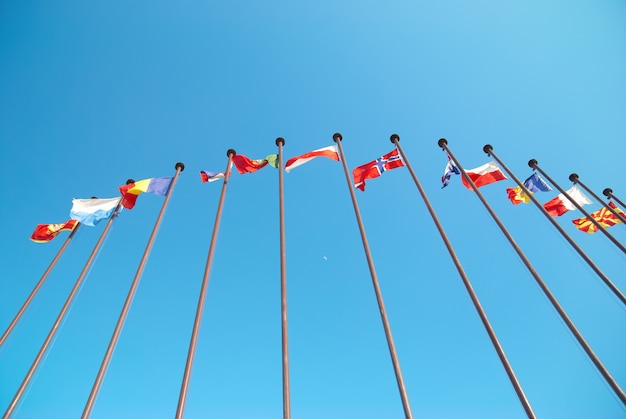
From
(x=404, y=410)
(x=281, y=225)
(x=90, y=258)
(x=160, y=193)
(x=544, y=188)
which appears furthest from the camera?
(x=544, y=188)

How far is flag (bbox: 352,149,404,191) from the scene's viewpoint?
13.5m

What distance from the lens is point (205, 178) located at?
14.1 meters

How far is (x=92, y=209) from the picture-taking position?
13773 millimetres

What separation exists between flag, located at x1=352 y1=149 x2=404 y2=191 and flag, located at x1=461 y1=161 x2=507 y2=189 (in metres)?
2.90

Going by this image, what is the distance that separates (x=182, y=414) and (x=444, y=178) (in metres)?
12.4

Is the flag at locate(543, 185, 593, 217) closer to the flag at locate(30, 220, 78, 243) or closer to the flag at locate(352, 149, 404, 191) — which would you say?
the flag at locate(352, 149, 404, 191)

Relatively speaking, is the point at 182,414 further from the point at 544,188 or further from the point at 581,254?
the point at 544,188

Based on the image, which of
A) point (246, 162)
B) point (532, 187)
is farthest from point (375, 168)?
point (532, 187)

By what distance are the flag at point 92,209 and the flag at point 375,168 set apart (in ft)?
33.0

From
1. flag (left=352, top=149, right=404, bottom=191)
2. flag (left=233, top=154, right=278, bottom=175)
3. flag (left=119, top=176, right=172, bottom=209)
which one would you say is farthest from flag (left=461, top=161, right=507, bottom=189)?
flag (left=119, top=176, right=172, bottom=209)

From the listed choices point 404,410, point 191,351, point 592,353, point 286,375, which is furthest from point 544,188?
point 191,351

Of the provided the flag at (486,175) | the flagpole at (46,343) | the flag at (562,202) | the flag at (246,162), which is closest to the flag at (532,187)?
the flag at (562,202)

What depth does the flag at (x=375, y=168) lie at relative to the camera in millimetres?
13531

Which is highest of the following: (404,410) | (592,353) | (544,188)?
(544,188)
